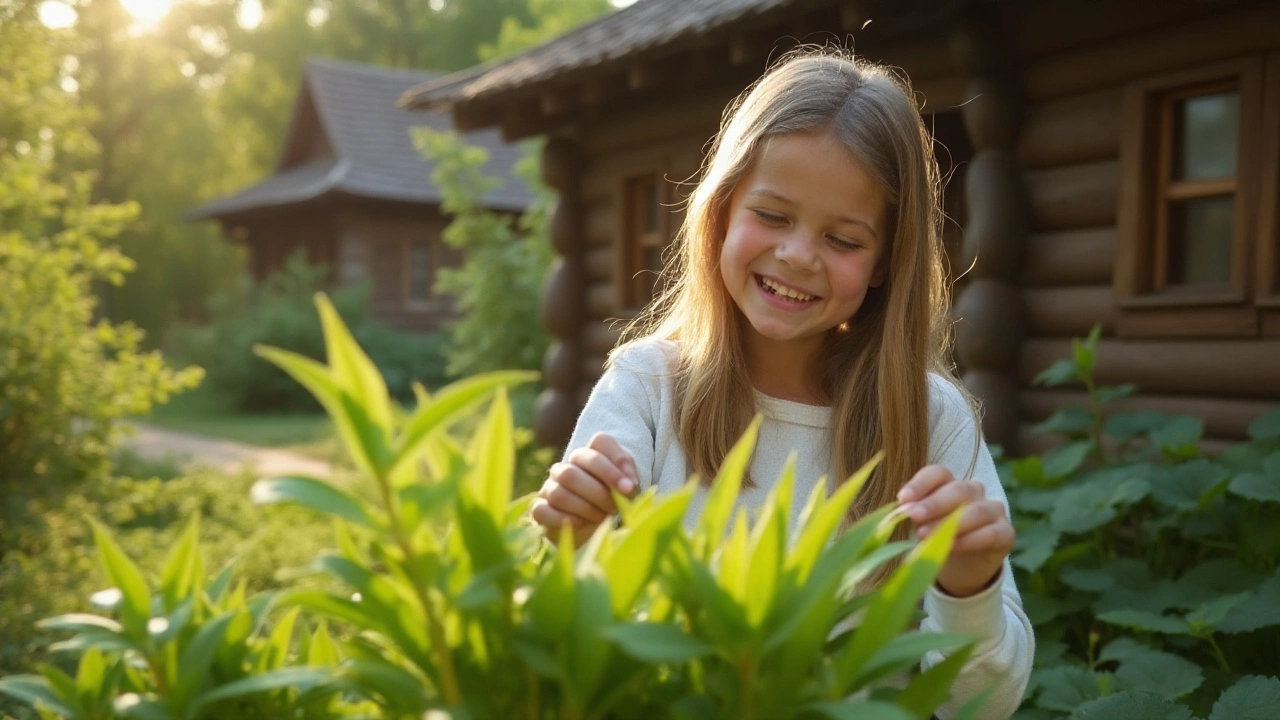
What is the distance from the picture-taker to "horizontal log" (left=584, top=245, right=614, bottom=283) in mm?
8805

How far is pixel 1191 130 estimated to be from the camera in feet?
16.5

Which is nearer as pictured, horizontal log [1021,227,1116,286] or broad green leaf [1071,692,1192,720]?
broad green leaf [1071,692,1192,720]

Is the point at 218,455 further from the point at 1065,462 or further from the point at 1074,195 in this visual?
the point at 1065,462

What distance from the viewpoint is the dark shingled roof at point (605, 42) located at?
231 inches

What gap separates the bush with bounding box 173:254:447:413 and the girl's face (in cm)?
1574

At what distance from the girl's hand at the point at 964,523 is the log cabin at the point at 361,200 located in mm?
19025

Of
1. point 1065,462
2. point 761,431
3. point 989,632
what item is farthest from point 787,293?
point 1065,462

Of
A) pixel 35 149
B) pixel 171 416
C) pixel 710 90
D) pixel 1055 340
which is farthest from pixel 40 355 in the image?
pixel 171 416

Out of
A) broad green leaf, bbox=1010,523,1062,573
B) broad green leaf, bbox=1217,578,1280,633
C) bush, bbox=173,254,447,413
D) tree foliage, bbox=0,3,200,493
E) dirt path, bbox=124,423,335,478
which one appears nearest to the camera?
broad green leaf, bbox=1217,578,1280,633

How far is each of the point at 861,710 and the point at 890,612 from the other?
8cm

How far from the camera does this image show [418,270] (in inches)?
852

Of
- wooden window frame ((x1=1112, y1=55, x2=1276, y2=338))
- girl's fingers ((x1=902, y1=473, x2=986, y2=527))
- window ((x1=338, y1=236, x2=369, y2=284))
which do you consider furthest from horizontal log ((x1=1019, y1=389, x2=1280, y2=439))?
window ((x1=338, y1=236, x2=369, y2=284))

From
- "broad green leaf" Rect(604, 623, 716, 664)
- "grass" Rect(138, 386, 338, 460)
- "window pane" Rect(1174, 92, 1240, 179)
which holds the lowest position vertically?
"grass" Rect(138, 386, 338, 460)

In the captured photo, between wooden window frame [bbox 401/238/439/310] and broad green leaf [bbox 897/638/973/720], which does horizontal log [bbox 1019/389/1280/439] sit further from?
wooden window frame [bbox 401/238/439/310]
